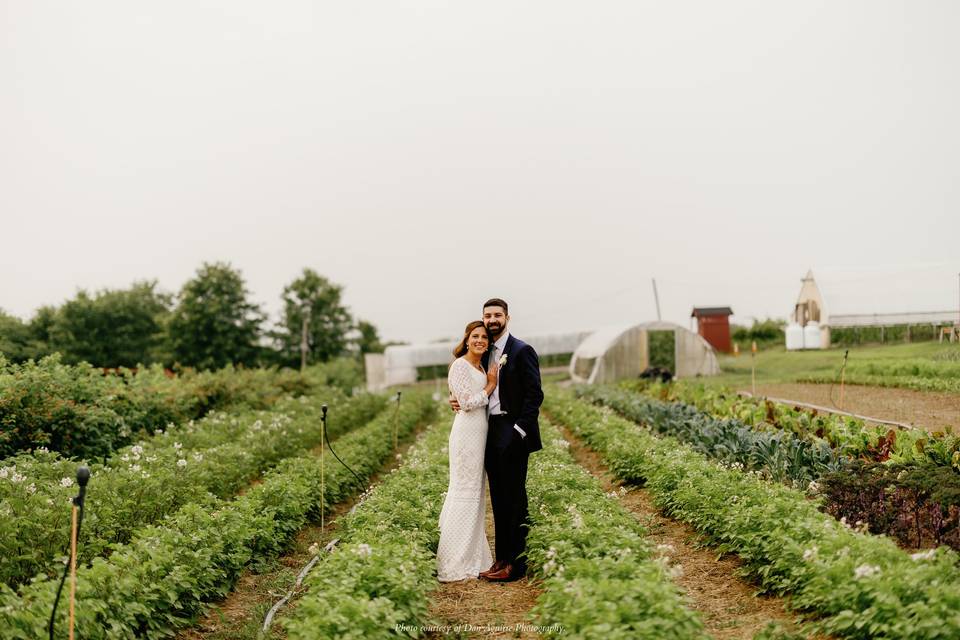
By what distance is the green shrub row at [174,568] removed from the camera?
15.1 feet

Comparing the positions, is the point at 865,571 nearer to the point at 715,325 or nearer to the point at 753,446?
the point at 753,446

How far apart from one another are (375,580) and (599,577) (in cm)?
142

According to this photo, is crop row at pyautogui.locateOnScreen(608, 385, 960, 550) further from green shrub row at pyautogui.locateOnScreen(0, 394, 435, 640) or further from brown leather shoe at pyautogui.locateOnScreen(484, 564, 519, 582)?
green shrub row at pyautogui.locateOnScreen(0, 394, 435, 640)

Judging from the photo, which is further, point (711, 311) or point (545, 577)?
point (711, 311)

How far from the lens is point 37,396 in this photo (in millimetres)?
11227

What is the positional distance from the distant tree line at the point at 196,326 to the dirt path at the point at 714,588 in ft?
112

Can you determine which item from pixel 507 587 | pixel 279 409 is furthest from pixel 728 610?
pixel 279 409

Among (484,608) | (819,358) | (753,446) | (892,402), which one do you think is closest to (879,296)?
(819,358)

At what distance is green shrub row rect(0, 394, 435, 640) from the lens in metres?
4.62

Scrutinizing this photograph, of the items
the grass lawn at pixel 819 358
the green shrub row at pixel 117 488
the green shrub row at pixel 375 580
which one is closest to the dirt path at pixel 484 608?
the green shrub row at pixel 375 580

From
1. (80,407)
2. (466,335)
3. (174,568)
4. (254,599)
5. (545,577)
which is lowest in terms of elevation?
(254,599)

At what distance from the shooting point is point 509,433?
21.2ft

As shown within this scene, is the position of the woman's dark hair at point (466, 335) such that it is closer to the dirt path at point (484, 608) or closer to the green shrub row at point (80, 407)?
the dirt path at point (484, 608)

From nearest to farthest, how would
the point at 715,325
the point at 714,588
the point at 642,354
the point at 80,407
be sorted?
the point at 714,588 → the point at 80,407 → the point at 642,354 → the point at 715,325
